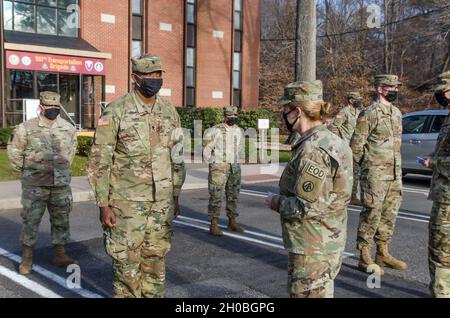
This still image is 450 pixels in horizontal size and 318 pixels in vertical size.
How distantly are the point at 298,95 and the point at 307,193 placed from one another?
63 cm

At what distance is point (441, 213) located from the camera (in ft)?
13.2

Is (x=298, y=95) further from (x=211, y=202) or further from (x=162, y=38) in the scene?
(x=162, y=38)

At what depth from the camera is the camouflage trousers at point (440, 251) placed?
3914mm

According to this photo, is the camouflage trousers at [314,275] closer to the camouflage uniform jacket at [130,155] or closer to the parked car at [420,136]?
the camouflage uniform jacket at [130,155]

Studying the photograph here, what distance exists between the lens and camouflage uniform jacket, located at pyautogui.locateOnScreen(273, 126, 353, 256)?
2.87 metres

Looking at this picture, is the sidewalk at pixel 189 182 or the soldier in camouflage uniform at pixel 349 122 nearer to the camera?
the sidewalk at pixel 189 182

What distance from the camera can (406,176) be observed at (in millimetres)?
Answer: 13789

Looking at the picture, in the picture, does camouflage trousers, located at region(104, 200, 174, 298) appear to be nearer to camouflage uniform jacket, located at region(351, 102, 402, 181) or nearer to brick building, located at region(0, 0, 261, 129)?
camouflage uniform jacket, located at region(351, 102, 402, 181)

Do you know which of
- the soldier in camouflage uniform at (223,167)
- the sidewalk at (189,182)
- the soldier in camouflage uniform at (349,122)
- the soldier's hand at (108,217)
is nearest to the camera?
the soldier's hand at (108,217)

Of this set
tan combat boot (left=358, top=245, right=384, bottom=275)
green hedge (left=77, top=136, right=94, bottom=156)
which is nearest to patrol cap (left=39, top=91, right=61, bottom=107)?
tan combat boot (left=358, top=245, right=384, bottom=275)

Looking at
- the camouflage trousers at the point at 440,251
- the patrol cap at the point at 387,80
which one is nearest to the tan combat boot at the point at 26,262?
the camouflage trousers at the point at 440,251

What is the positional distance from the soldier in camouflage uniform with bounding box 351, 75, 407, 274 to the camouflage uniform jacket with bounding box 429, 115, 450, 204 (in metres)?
1.10

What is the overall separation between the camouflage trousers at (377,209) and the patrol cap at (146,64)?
277 cm
